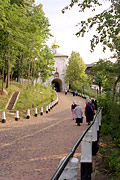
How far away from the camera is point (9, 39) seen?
2352 cm

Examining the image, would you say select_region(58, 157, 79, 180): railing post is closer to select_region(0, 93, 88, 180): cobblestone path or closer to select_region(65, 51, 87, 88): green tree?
select_region(0, 93, 88, 180): cobblestone path

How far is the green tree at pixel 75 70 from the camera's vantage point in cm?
6675

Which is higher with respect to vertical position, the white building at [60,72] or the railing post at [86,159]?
the white building at [60,72]

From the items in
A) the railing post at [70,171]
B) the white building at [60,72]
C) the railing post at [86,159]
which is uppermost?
the white building at [60,72]

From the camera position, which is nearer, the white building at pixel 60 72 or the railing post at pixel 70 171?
the railing post at pixel 70 171

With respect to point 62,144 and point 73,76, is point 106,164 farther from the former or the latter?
point 73,76

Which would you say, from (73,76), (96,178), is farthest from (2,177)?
(73,76)

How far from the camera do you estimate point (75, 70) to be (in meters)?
67.2

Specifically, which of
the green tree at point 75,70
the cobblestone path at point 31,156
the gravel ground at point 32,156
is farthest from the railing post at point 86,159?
the green tree at point 75,70

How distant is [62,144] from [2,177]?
3.70 m

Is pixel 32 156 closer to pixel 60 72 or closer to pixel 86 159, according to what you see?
pixel 86 159

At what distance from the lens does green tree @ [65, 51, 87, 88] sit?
219 ft

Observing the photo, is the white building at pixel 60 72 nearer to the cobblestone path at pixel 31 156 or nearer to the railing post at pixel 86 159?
the cobblestone path at pixel 31 156

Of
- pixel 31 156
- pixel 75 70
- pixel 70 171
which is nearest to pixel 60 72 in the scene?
pixel 75 70
